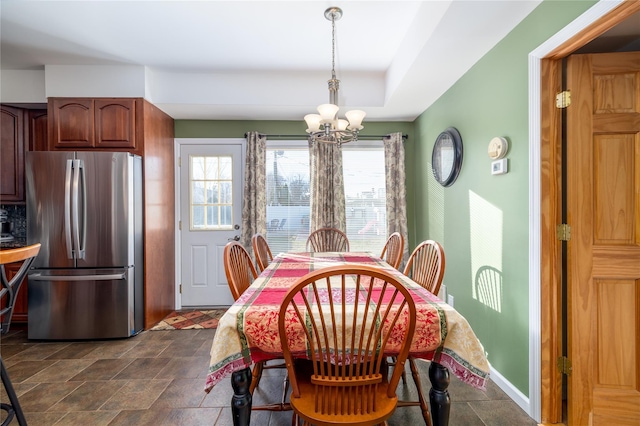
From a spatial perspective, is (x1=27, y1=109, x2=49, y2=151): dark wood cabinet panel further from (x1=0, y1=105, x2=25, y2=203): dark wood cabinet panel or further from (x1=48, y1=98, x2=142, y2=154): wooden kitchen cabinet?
(x1=48, y1=98, x2=142, y2=154): wooden kitchen cabinet

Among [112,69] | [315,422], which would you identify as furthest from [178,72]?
[315,422]

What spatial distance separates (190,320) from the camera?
10.7 ft

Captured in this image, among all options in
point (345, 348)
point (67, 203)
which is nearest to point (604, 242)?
point (345, 348)

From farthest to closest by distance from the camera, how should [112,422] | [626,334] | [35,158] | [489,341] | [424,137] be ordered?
[424,137]
[35,158]
[489,341]
[112,422]
[626,334]

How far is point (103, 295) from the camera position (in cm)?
275

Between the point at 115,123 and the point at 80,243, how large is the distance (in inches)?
48.0

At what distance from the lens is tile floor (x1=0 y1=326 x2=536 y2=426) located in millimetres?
1714

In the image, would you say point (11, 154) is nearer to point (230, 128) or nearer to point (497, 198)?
point (230, 128)

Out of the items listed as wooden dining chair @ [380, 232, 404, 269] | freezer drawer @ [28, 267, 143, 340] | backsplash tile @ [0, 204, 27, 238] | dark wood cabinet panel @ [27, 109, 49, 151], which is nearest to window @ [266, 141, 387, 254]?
wooden dining chair @ [380, 232, 404, 269]

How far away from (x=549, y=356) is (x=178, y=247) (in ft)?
12.1

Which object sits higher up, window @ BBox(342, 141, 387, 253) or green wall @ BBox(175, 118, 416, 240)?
green wall @ BBox(175, 118, 416, 240)

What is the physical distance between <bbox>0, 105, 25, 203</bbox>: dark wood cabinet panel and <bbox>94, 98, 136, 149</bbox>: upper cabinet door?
1017 mm

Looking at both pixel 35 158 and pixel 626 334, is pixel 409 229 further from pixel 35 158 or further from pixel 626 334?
pixel 35 158

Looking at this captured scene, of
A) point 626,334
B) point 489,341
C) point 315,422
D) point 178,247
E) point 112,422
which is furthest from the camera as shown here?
point 178,247
